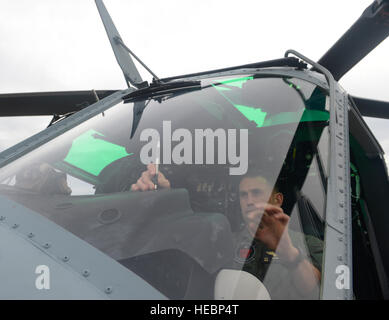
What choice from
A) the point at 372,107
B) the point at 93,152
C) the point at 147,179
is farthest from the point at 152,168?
the point at 372,107

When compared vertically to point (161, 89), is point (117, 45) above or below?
above

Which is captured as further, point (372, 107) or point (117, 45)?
point (372, 107)

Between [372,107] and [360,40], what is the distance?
1.09 metres

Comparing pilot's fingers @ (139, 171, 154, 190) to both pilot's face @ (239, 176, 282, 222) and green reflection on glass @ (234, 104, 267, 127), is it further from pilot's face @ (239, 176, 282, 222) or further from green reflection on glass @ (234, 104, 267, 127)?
green reflection on glass @ (234, 104, 267, 127)

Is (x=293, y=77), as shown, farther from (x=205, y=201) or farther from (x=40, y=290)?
(x=40, y=290)

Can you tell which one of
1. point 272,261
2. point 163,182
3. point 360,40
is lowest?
point 272,261

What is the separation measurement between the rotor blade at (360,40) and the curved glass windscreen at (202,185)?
19.4 inches

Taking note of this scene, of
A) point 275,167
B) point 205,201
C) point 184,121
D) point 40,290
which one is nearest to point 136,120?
point 184,121

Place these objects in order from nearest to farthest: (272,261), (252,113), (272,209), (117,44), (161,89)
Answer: (272,261) < (272,209) < (252,113) < (161,89) < (117,44)

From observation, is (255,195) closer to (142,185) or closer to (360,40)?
(142,185)

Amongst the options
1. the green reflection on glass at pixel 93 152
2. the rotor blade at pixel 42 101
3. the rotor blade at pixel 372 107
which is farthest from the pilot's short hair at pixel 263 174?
the rotor blade at pixel 42 101

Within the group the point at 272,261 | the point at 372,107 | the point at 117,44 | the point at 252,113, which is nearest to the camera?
the point at 272,261

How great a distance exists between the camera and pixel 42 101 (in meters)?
3.28

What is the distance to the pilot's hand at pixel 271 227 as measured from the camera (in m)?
1.06
